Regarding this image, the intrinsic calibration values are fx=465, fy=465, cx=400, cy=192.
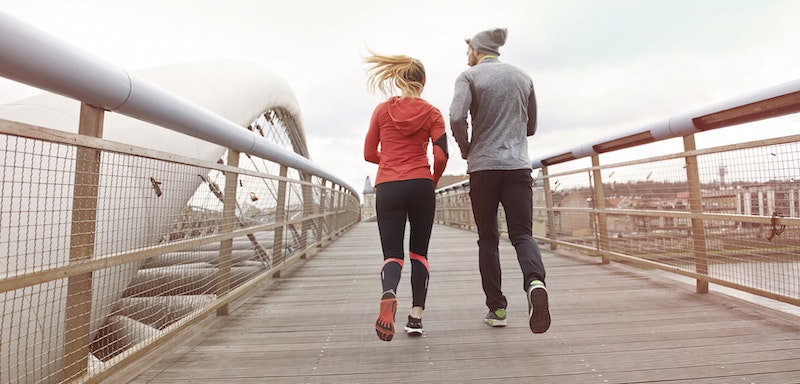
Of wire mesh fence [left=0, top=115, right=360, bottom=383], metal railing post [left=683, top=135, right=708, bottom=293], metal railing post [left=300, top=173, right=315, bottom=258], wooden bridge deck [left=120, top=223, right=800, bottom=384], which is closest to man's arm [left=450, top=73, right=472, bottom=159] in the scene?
wooden bridge deck [left=120, top=223, right=800, bottom=384]

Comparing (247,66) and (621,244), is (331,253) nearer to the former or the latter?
(621,244)

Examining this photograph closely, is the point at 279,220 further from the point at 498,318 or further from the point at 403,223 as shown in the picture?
the point at 498,318

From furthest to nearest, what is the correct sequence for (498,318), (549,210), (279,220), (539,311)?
(549,210), (279,220), (498,318), (539,311)

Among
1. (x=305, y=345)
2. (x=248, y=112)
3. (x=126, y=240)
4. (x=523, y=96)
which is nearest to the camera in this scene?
(x=126, y=240)

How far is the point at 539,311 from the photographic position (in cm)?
185

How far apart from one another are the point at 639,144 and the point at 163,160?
307 centimetres

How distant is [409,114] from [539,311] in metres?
1.00

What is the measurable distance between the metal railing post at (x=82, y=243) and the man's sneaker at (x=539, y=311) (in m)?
1.60

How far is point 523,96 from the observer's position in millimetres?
2225

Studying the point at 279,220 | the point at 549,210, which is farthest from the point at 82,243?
the point at 549,210

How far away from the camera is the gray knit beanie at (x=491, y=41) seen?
2287 mm

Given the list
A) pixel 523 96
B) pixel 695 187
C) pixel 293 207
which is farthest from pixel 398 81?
pixel 293 207

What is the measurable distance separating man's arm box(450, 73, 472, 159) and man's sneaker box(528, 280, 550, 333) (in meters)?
0.77

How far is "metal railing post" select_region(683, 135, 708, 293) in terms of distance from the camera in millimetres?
2789
